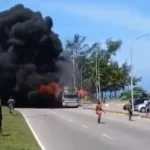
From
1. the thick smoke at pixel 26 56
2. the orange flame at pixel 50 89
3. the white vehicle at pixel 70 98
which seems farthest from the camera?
the orange flame at pixel 50 89

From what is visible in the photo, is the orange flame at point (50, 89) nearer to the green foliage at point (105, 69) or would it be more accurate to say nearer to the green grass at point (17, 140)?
the green foliage at point (105, 69)

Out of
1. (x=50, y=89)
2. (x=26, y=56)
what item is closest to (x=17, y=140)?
(x=50, y=89)

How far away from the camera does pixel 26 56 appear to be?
9344cm

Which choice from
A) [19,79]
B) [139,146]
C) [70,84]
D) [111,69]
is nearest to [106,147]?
[139,146]

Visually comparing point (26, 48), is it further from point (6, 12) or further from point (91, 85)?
point (91, 85)

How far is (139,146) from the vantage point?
18.6 metres

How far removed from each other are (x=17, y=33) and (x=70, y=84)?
1685 cm

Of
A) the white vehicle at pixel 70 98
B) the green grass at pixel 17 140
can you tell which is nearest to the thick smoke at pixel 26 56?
the white vehicle at pixel 70 98

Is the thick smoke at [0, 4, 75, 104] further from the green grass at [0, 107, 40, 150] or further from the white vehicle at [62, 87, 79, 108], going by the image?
the green grass at [0, 107, 40, 150]

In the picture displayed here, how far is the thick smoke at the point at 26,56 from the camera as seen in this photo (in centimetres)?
9094

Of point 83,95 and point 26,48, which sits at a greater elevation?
point 26,48

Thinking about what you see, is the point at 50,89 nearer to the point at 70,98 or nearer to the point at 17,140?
the point at 70,98

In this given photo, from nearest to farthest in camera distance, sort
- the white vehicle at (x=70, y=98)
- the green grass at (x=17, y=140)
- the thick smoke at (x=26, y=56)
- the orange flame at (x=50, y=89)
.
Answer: the green grass at (x=17, y=140) → the white vehicle at (x=70, y=98) → the thick smoke at (x=26, y=56) → the orange flame at (x=50, y=89)

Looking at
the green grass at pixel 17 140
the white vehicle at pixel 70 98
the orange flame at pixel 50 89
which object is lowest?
the green grass at pixel 17 140
